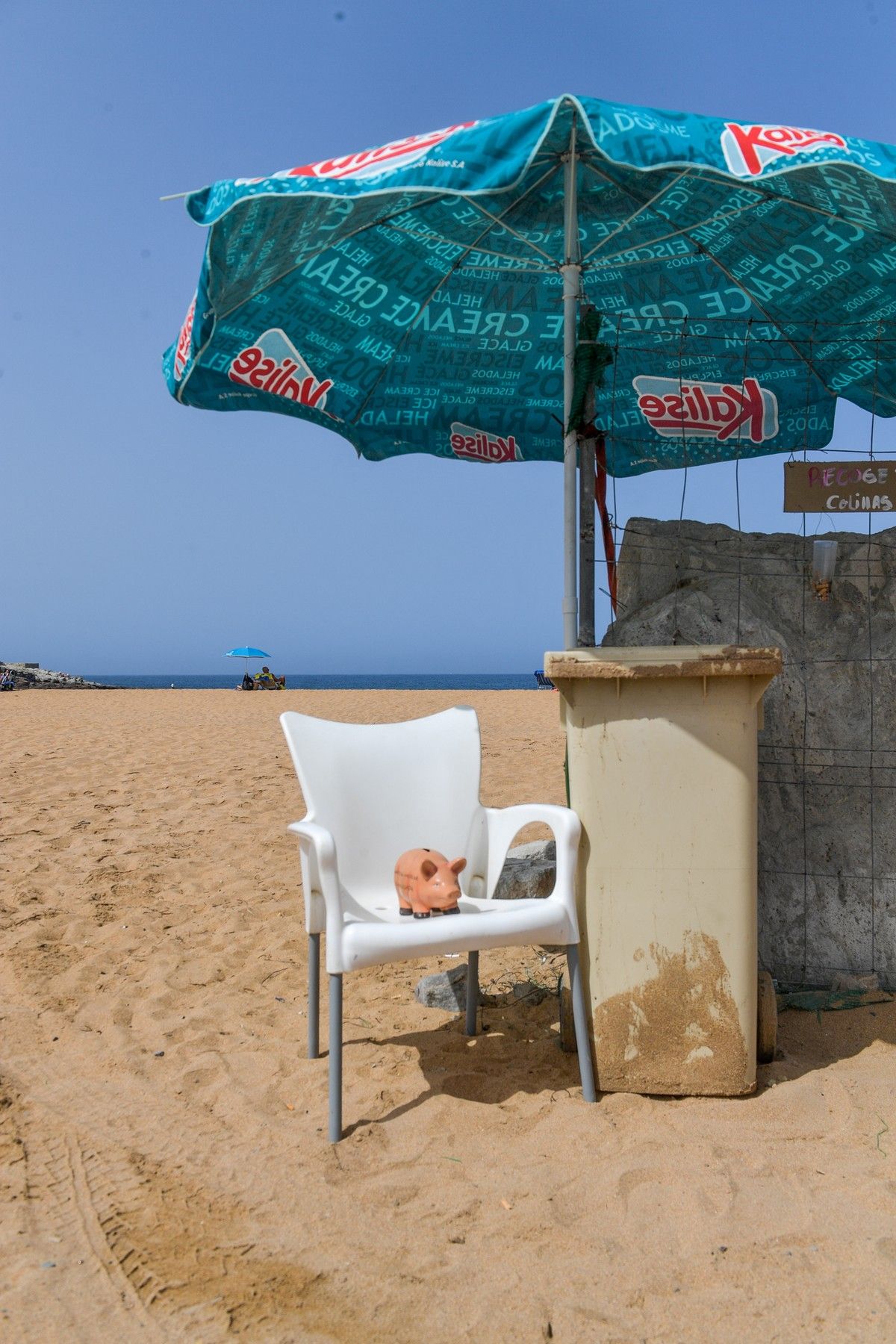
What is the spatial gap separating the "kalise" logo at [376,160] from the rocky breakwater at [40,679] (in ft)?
83.7

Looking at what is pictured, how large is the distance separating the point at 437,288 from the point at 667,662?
2.12 meters

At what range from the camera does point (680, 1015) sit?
2.45 m

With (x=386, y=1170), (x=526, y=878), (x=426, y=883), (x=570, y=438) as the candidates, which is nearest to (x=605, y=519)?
(x=570, y=438)

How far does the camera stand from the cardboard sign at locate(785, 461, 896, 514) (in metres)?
→ 3.22

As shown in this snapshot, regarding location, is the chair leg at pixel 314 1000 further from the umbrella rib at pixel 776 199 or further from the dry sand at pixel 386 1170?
the umbrella rib at pixel 776 199

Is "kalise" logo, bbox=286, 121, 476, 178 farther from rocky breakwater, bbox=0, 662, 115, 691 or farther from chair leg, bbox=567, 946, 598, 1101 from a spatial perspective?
rocky breakwater, bbox=0, 662, 115, 691

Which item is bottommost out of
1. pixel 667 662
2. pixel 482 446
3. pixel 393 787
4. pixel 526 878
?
pixel 526 878

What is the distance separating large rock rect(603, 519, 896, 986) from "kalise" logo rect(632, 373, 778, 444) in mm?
1042

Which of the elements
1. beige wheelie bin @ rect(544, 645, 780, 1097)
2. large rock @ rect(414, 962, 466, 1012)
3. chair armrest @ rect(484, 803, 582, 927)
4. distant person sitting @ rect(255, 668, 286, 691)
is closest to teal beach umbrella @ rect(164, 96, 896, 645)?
chair armrest @ rect(484, 803, 582, 927)

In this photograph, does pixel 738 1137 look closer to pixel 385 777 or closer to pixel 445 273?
pixel 385 777

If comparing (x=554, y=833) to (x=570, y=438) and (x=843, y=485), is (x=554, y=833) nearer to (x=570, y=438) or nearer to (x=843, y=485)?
(x=570, y=438)

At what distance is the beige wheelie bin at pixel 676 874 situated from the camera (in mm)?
2441

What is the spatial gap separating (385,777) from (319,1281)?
4.82 feet

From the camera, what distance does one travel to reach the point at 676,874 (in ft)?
8.04
